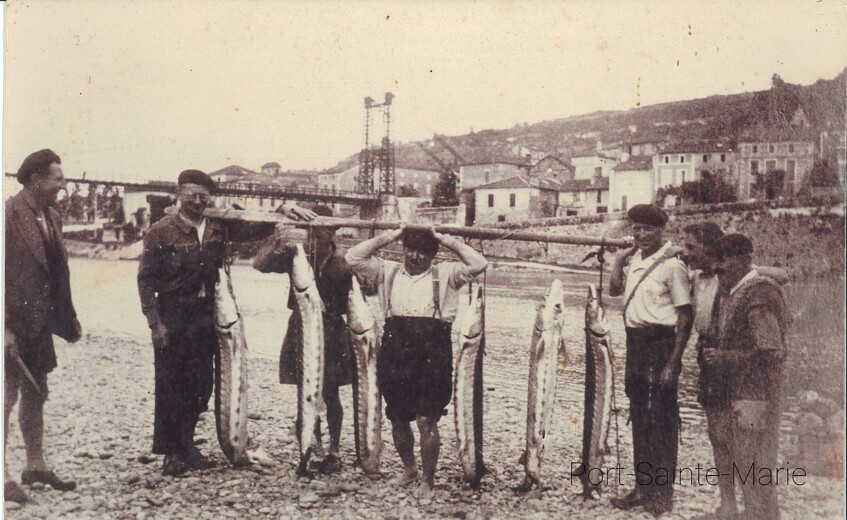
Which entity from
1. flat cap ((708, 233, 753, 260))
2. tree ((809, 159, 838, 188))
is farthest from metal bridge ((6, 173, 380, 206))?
tree ((809, 159, 838, 188))

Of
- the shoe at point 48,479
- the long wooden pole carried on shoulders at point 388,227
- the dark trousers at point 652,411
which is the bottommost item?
the shoe at point 48,479

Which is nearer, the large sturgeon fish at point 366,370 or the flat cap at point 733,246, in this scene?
the flat cap at point 733,246

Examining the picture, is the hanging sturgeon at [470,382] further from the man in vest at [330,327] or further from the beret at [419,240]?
the man in vest at [330,327]

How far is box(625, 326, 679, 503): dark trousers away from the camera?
13.5 feet

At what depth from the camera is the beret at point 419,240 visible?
424 cm

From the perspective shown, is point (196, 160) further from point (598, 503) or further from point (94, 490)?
point (598, 503)

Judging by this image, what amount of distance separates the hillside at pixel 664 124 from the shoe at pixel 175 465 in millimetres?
2901

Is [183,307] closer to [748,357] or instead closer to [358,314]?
[358,314]

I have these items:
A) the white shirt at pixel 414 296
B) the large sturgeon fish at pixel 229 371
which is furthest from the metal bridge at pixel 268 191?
the white shirt at pixel 414 296

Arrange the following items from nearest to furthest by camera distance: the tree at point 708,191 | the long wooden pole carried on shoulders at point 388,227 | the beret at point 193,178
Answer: the long wooden pole carried on shoulders at point 388,227 → the beret at point 193,178 → the tree at point 708,191

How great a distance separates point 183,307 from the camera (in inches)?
175

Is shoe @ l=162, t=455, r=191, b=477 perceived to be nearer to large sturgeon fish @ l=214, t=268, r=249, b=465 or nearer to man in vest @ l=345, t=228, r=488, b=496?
large sturgeon fish @ l=214, t=268, r=249, b=465

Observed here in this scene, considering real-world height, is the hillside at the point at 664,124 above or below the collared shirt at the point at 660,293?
above

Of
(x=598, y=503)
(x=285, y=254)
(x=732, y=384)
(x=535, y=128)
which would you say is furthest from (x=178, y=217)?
(x=732, y=384)
